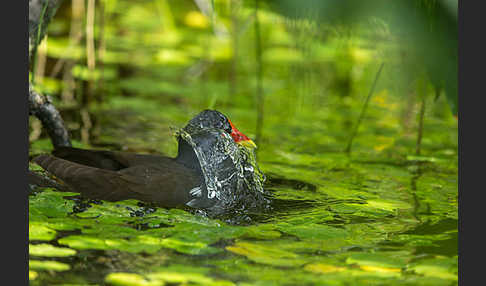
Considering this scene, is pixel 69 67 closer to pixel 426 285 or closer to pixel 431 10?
pixel 431 10

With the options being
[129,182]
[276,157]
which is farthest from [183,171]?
[276,157]

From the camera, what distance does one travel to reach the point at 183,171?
5.51m

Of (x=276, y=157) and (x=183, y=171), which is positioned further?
(x=276, y=157)

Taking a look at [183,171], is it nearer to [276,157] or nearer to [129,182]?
[129,182]

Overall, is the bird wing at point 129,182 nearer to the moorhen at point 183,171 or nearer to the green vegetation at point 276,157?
the moorhen at point 183,171

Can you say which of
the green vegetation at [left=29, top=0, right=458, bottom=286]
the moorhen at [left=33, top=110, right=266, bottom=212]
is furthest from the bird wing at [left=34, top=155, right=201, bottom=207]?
the green vegetation at [left=29, top=0, right=458, bottom=286]

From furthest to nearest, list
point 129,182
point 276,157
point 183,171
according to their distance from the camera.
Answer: point 276,157 < point 183,171 < point 129,182

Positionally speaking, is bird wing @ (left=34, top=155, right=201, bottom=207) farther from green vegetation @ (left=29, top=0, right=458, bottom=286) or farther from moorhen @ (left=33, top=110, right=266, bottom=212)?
green vegetation @ (left=29, top=0, right=458, bottom=286)

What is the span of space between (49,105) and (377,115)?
4.41 metres

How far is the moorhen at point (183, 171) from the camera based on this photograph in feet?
17.1

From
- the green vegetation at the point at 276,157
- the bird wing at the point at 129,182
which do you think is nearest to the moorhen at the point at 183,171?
the bird wing at the point at 129,182

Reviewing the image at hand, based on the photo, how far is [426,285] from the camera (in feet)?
13.0

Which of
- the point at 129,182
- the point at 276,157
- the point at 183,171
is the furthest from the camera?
the point at 276,157

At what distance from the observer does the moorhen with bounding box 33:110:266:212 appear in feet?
17.1
